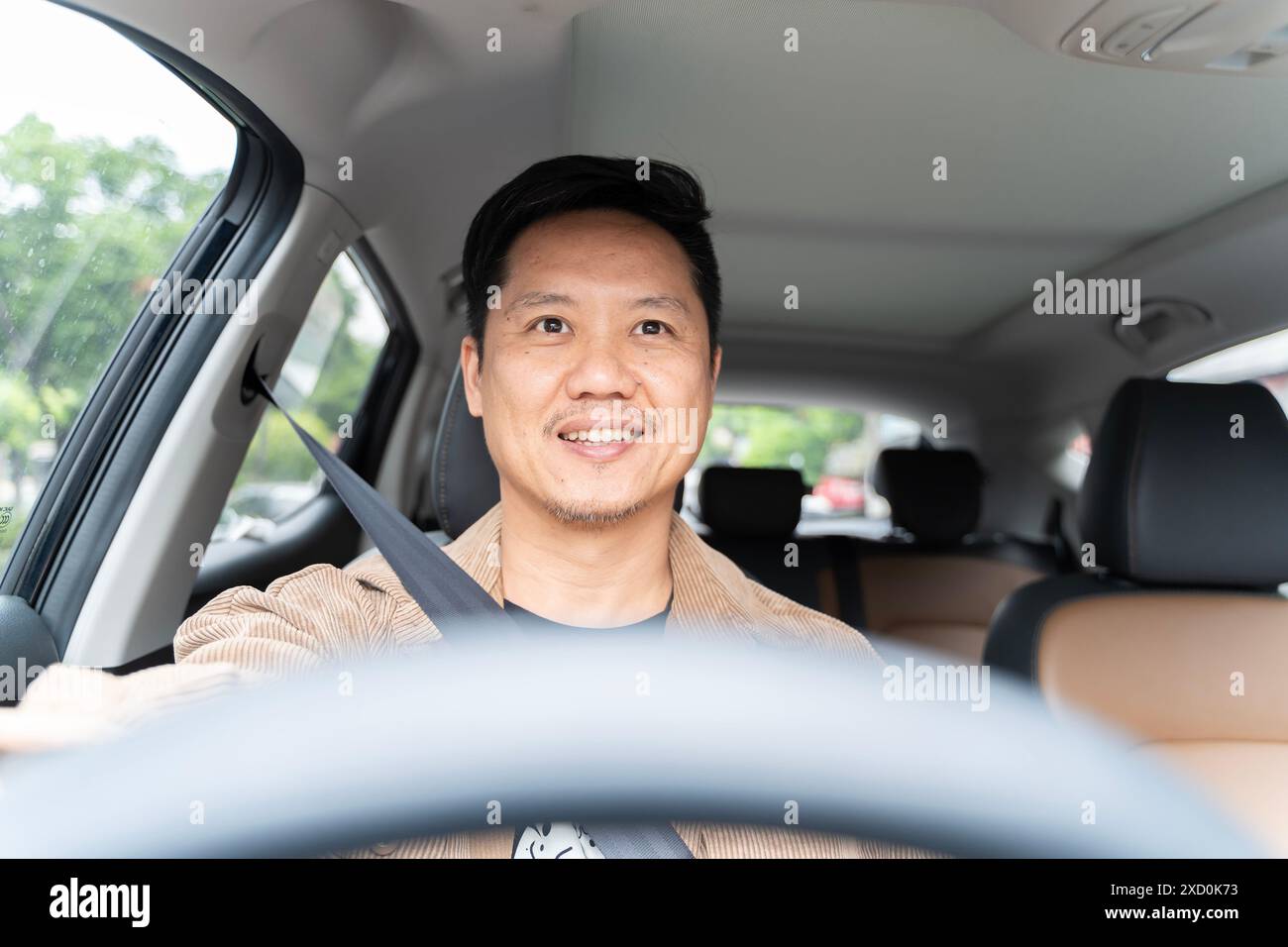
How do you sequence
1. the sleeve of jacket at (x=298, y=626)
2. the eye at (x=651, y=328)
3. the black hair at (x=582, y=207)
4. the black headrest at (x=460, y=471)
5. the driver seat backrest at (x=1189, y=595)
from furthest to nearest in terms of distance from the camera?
the driver seat backrest at (x=1189, y=595) < the black headrest at (x=460, y=471) < the black hair at (x=582, y=207) < the eye at (x=651, y=328) < the sleeve of jacket at (x=298, y=626)

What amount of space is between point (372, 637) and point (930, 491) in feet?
10.1

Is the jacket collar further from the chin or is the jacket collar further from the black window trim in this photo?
the black window trim

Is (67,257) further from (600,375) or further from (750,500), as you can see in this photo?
(750,500)

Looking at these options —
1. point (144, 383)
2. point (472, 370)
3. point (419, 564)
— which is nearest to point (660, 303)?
point (472, 370)

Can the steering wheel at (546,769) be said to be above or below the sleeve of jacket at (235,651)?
below

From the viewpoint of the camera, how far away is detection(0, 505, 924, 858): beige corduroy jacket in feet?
2.47

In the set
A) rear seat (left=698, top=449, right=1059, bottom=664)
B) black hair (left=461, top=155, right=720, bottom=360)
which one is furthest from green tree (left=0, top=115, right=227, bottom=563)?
rear seat (left=698, top=449, right=1059, bottom=664)

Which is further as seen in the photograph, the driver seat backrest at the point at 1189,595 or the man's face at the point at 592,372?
the driver seat backrest at the point at 1189,595

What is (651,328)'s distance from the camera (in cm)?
120

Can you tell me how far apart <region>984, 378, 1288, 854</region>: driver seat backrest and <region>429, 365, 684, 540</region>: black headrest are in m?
0.85

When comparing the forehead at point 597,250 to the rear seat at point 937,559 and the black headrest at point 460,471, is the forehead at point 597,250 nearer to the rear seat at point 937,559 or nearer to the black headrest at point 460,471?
the black headrest at point 460,471

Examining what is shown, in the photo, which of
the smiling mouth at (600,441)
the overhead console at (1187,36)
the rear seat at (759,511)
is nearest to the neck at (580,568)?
the smiling mouth at (600,441)

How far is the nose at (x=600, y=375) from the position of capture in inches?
44.8
